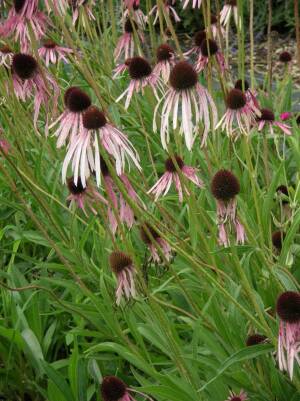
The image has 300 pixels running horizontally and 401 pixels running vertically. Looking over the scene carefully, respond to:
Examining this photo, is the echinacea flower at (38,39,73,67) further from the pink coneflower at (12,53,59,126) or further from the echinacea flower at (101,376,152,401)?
the echinacea flower at (101,376,152,401)

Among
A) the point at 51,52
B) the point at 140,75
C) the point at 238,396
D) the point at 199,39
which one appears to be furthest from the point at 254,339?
the point at 51,52

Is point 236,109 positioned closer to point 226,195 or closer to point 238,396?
point 226,195

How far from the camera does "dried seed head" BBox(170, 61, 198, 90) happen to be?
4.37 ft

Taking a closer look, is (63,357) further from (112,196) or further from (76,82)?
(76,82)

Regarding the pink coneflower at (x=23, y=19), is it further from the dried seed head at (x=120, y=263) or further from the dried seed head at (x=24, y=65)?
the dried seed head at (x=120, y=263)

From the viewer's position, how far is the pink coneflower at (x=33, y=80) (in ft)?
5.94

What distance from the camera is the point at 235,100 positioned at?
1.59 meters

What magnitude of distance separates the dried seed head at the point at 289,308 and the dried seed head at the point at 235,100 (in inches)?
21.6

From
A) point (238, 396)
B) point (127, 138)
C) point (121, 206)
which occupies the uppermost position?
point (127, 138)

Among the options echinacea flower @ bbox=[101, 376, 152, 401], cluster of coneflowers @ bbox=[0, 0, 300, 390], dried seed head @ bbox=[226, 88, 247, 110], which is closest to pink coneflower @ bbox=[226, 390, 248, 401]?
cluster of coneflowers @ bbox=[0, 0, 300, 390]

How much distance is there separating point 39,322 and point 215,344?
0.57 metres

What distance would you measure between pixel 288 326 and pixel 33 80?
1.00 m

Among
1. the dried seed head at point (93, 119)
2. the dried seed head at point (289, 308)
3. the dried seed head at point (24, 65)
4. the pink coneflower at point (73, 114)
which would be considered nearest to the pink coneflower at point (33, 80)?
the dried seed head at point (24, 65)

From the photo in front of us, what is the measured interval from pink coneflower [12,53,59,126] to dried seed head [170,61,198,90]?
489 mm
